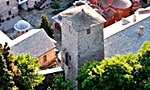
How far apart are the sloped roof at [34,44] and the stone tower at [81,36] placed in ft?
31.7

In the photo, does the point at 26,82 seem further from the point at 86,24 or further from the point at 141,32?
the point at 141,32

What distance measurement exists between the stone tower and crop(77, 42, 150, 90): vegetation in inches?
152

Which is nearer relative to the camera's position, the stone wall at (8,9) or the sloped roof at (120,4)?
the sloped roof at (120,4)

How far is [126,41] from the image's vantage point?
6175 cm

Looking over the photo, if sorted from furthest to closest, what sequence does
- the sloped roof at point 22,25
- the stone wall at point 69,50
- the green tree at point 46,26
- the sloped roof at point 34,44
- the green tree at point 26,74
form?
the sloped roof at point 22,25 → the green tree at point 46,26 → the sloped roof at point 34,44 → the stone wall at point 69,50 → the green tree at point 26,74

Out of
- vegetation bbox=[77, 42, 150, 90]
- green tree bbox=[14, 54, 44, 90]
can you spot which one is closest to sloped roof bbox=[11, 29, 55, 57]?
green tree bbox=[14, 54, 44, 90]

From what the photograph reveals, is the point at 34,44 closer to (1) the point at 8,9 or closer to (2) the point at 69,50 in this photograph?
(2) the point at 69,50

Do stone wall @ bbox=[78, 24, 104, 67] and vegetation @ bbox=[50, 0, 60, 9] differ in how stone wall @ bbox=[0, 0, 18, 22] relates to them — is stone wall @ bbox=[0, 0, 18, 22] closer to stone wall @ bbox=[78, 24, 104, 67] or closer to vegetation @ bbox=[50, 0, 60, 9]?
vegetation @ bbox=[50, 0, 60, 9]

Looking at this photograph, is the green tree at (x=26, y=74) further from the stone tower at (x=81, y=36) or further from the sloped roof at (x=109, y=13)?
the sloped roof at (x=109, y=13)

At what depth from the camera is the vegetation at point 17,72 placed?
5494cm

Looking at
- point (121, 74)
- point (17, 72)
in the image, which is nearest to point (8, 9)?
point (17, 72)

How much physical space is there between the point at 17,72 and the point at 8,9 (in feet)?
88.8

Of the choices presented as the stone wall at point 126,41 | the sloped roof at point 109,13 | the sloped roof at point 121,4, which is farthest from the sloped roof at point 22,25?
the stone wall at point 126,41

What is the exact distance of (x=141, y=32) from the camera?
204ft
